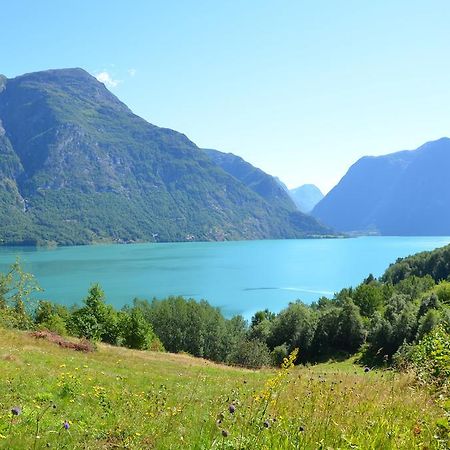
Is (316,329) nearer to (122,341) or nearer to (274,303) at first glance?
(122,341)

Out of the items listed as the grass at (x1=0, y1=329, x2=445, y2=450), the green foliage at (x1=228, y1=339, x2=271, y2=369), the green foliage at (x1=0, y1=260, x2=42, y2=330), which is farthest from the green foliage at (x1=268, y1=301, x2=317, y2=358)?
the grass at (x1=0, y1=329, x2=445, y2=450)

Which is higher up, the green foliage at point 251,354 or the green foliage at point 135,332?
the green foliage at point 135,332

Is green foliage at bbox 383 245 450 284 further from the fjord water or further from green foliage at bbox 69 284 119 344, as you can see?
green foliage at bbox 69 284 119 344

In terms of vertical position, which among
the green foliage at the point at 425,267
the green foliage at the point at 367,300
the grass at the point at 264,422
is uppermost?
the grass at the point at 264,422

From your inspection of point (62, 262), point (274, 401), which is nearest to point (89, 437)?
point (274, 401)

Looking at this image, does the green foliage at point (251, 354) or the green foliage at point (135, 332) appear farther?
the green foliage at point (251, 354)

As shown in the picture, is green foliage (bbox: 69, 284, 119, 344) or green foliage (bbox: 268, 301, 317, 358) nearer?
green foliage (bbox: 69, 284, 119, 344)

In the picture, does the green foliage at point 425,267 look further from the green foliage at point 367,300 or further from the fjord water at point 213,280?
the green foliage at point 367,300

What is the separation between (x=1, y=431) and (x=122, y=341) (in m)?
43.4

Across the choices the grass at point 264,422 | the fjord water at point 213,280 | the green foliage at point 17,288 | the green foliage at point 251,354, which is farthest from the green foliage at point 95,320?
the fjord water at point 213,280

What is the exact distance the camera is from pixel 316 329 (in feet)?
204

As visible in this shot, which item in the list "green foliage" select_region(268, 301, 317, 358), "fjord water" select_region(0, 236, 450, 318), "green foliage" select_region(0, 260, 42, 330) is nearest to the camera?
"green foliage" select_region(0, 260, 42, 330)

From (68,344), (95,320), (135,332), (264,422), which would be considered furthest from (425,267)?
(264,422)

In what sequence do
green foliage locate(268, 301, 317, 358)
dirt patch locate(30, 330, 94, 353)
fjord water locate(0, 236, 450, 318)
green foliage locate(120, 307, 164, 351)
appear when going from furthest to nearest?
fjord water locate(0, 236, 450, 318), green foliage locate(268, 301, 317, 358), green foliage locate(120, 307, 164, 351), dirt patch locate(30, 330, 94, 353)
